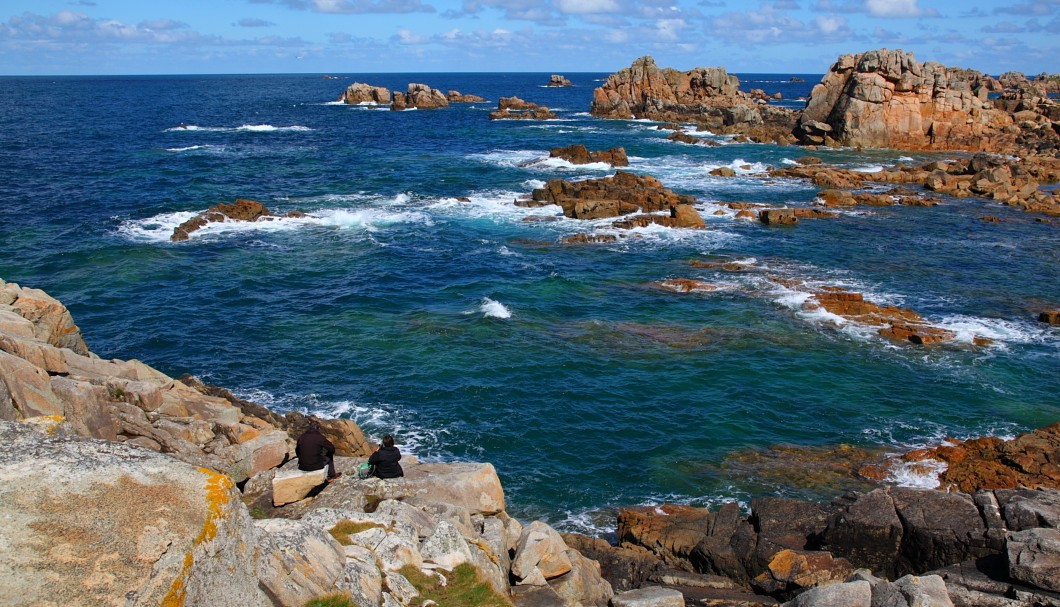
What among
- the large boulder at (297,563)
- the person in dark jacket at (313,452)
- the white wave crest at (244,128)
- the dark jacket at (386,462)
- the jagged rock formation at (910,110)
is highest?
the jagged rock formation at (910,110)

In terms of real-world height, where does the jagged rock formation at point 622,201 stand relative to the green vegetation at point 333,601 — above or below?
above

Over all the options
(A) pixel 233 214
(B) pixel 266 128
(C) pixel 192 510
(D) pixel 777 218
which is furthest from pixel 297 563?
(B) pixel 266 128

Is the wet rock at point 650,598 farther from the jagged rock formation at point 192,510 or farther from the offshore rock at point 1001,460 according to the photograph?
the offshore rock at point 1001,460

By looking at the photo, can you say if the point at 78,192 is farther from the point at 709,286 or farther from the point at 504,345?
the point at 709,286

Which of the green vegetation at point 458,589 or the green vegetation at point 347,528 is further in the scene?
the green vegetation at point 347,528

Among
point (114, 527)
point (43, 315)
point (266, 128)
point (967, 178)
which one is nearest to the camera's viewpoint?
point (114, 527)

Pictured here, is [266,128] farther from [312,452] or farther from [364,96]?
[312,452]

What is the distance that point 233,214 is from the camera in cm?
5534

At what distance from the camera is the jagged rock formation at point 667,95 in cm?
12850

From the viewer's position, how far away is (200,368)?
3131 cm

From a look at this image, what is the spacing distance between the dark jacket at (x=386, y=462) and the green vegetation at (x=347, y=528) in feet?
9.95

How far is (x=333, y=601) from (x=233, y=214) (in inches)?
1958

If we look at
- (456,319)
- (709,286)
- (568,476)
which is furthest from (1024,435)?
(456,319)

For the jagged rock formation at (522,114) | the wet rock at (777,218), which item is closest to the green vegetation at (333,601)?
the wet rock at (777,218)
